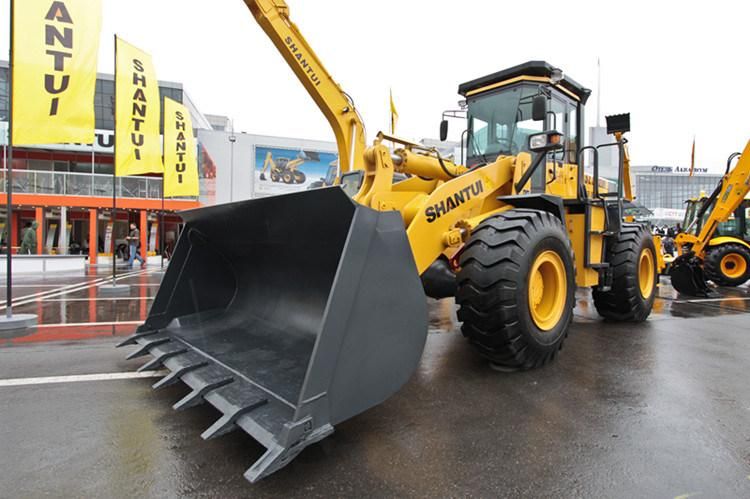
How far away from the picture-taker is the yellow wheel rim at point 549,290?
374cm

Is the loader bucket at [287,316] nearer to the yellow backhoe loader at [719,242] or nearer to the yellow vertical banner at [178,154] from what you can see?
the yellow backhoe loader at [719,242]

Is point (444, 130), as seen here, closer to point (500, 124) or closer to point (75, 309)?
point (500, 124)

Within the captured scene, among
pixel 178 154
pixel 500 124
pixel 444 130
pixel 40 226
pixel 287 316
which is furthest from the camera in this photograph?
pixel 40 226

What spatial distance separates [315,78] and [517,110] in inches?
143

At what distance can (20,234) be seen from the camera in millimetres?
25344

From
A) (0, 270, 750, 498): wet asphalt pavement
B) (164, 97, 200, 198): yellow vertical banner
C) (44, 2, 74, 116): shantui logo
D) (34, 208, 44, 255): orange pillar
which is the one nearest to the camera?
(0, 270, 750, 498): wet asphalt pavement

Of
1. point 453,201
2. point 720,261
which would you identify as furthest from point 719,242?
point 453,201

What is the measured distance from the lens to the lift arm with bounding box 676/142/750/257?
931 centimetres

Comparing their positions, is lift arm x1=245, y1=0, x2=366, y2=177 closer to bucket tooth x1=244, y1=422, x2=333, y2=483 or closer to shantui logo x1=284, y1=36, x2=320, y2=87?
shantui logo x1=284, y1=36, x2=320, y2=87

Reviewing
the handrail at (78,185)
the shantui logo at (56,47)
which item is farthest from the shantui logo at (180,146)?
the handrail at (78,185)

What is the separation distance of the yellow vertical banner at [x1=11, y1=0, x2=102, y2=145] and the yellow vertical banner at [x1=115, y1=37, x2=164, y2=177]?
2.67 m

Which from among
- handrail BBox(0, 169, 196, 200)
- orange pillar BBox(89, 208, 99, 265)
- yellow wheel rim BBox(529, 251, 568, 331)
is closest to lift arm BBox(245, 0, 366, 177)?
yellow wheel rim BBox(529, 251, 568, 331)

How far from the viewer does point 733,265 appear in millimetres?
10984

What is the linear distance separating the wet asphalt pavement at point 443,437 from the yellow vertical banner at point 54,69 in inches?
132
